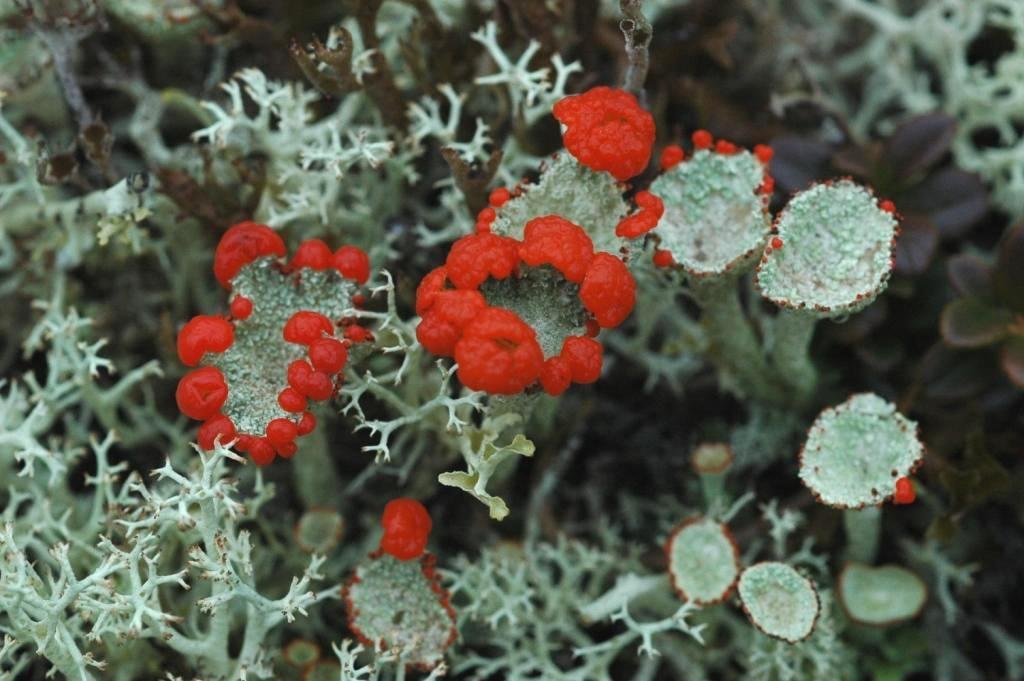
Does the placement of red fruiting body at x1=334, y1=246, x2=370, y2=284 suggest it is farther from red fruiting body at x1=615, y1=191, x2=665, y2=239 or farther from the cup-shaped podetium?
the cup-shaped podetium

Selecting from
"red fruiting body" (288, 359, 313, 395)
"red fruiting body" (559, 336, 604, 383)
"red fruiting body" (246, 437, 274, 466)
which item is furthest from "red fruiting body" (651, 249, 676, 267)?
"red fruiting body" (246, 437, 274, 466)

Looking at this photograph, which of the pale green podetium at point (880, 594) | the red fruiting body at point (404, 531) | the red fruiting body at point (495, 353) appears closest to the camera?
the red fruiting body at point (495, 353)

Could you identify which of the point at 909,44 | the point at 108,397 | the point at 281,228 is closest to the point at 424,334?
the point at 281,228

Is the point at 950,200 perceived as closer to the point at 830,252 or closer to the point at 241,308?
the point at 830,252

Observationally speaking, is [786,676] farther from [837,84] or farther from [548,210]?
[837,84]

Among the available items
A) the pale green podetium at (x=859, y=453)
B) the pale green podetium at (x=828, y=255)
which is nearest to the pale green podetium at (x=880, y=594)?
the pale green podetium at (x=859, y=453)

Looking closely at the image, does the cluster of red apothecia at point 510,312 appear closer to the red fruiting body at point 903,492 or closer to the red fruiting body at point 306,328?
the red fruiting body at point 306,328

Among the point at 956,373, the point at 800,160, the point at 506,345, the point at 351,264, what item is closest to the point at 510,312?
the point at 506,345
